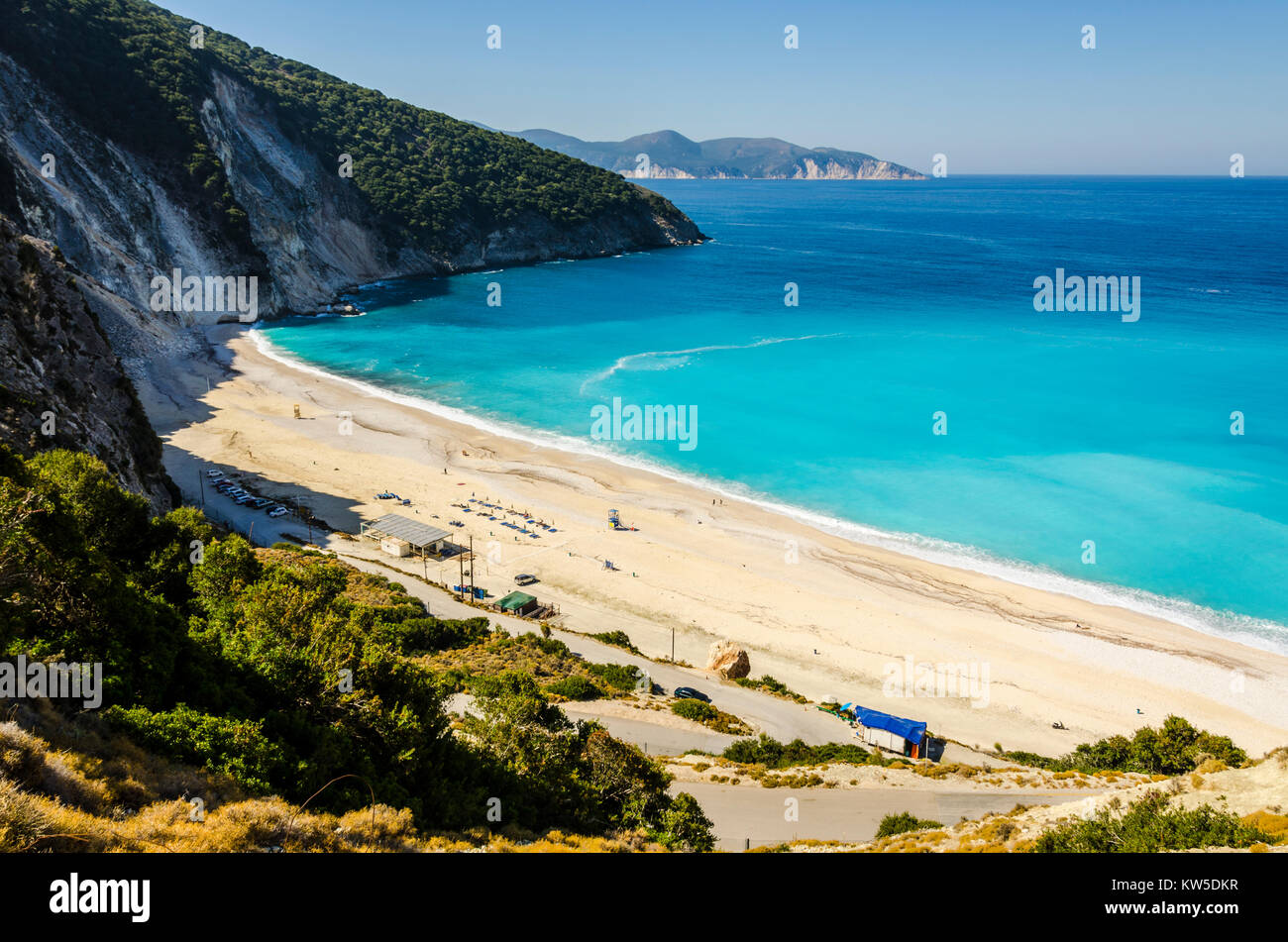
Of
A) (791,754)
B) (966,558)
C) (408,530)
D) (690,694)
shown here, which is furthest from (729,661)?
(408,530)

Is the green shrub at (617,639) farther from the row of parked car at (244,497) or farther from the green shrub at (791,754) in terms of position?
the row of parked car at (244,497)

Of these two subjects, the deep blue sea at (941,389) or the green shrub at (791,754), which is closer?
the green shrub at (791,754)

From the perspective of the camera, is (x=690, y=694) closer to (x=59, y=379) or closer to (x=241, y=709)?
(x=241, y=709)

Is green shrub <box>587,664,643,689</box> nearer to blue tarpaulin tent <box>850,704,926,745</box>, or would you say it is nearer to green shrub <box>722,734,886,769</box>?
green shrub <box>722,734,886,769</box>

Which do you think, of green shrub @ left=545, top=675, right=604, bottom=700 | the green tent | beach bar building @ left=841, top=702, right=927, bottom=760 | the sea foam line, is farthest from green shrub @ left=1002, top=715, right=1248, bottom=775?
the green tent

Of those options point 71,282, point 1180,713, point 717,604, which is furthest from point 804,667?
point 71,282

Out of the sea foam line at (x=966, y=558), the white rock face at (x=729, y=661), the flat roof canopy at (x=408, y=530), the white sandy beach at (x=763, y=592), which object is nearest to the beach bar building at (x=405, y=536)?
the flat roof canopy at (x=408, y=530)
